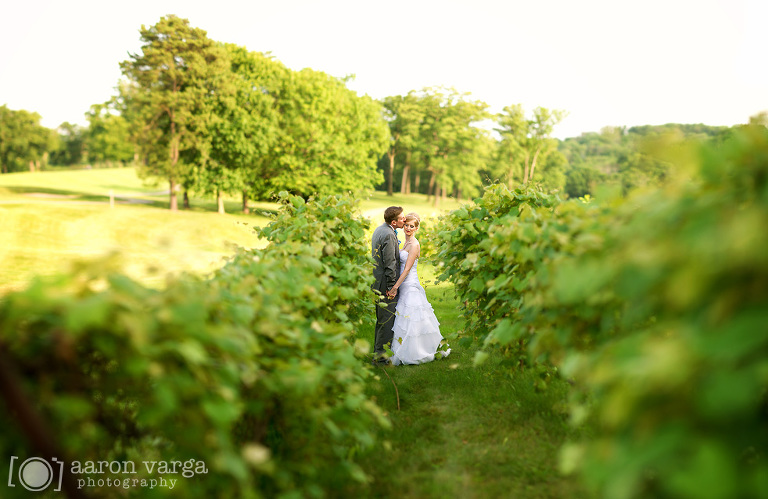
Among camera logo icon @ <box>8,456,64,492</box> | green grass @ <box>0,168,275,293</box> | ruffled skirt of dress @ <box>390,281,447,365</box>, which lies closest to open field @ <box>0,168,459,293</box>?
green grass @ <box>0,168,275,293</box>

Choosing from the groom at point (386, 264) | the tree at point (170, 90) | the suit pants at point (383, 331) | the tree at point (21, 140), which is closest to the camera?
the groom at point (386, 264)

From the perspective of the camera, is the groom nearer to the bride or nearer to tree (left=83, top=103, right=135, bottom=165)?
the bride

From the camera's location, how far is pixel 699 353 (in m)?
1.22

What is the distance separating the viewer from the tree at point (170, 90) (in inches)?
1430

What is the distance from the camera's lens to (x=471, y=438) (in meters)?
4.65

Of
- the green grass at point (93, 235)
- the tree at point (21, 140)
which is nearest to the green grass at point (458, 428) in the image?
the green grass at point (93, 235)

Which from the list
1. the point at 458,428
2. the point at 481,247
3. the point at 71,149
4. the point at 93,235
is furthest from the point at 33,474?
the point at 71,149

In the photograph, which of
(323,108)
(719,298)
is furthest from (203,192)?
(719,298)

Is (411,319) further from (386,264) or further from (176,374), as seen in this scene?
(176,374)

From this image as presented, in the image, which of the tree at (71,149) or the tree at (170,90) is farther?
the tree at (71,149)

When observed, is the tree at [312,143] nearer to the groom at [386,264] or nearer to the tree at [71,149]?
the groom at [386,264]

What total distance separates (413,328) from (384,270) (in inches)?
43.2

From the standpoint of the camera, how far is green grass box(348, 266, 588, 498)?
3.67 meters

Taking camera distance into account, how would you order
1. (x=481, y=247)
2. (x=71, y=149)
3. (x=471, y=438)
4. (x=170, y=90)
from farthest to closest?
(x=71, y=149) → (x=170, y=90) → (x=481, y=247) → (x=471, y=438)
